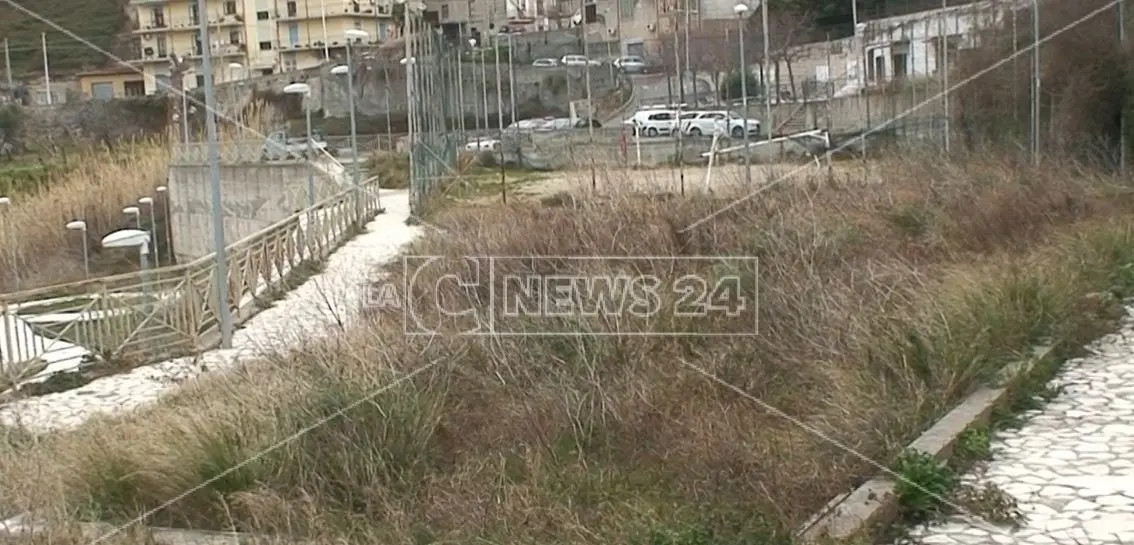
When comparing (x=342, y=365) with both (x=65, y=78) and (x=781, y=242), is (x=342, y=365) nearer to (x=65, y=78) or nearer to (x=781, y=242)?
(x=781, y=242)

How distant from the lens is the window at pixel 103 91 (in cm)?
3658

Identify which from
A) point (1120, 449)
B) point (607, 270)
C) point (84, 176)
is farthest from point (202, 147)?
point (1120, 449)

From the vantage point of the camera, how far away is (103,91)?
37.7 metres

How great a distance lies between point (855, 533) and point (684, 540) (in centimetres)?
52

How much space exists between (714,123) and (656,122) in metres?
2.76

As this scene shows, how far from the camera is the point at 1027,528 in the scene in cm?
341

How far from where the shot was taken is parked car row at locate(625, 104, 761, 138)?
21531 mm

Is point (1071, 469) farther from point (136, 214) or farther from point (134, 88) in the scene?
point (134, 88)

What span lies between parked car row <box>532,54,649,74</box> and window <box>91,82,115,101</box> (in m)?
14.1

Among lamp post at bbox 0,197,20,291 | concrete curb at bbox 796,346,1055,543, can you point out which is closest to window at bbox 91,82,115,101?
lamp post at bbox 0,197,20,291

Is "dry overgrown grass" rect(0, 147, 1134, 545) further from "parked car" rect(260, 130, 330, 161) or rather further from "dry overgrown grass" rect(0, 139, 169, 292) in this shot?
"parked car" rect(260, 130, 330, 161)

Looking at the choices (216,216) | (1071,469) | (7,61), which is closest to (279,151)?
(216,216)

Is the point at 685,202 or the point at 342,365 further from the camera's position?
the point at 685,202

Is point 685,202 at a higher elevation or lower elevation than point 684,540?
higher
